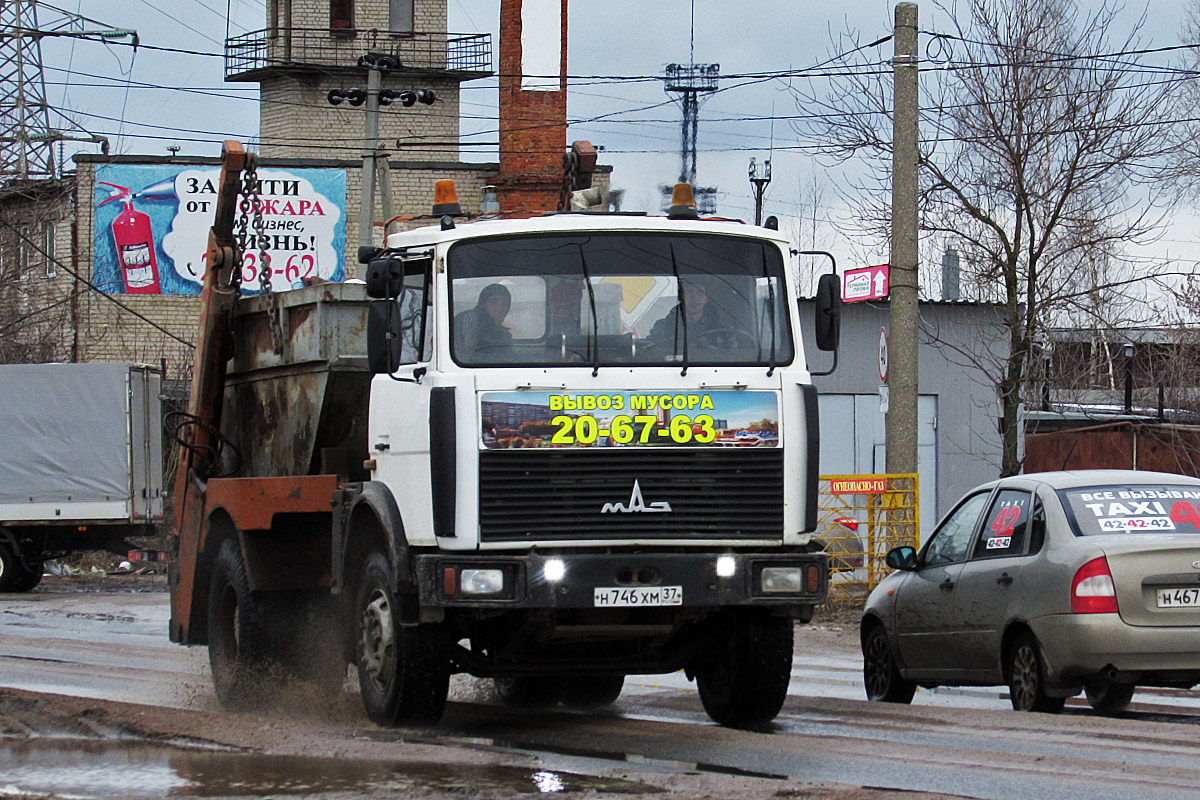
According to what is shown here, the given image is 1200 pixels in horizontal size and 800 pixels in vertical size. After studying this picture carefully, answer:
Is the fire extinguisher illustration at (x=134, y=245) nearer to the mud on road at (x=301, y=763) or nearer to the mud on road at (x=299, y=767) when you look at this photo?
the mud on road at (x=301, y=763)

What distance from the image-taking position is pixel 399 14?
46.1m

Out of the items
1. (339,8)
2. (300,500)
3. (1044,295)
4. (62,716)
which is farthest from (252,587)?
(339,8)

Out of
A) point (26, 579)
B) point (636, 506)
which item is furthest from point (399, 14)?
point (636, 506)

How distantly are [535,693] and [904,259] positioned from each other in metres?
7.12

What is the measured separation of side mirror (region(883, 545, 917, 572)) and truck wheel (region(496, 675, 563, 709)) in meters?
A: 2.38

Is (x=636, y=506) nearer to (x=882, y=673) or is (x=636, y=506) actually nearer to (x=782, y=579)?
(x=782, y=579)

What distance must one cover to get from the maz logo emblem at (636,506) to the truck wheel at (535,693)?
2.89 m

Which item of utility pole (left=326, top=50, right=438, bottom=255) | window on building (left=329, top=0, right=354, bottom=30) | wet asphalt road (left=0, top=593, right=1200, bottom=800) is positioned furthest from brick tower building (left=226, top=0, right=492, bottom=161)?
wet asphalt road (left=0, top=593, right=1200, bottom=800)

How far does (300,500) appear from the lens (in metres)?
9.59

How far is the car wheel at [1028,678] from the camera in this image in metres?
9.06

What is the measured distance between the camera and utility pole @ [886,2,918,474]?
613 inches

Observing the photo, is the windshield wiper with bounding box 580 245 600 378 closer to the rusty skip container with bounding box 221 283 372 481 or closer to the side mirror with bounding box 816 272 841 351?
the side mirror with bounding box 816 272 841 351

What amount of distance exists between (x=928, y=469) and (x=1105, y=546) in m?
17.5

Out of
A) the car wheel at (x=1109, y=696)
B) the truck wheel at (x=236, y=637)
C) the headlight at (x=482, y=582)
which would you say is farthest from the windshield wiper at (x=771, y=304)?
the truck wheel at (x=236, y=637)
